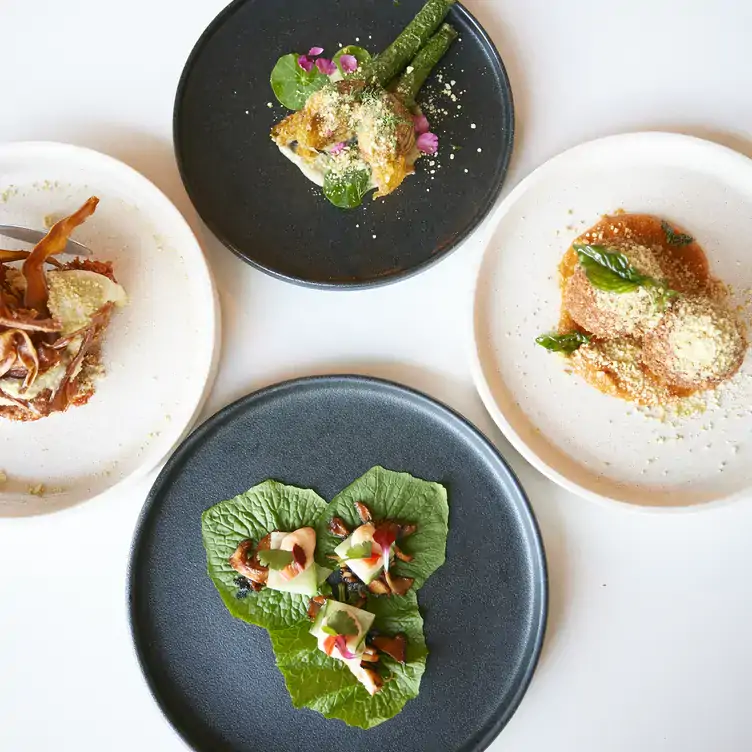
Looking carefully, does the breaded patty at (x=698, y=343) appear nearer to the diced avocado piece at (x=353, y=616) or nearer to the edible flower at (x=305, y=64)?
the diced avocado piece at (x=353, y=616)

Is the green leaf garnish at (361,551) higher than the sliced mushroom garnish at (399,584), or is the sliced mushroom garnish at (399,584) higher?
the green leaf garnish at (361,551)

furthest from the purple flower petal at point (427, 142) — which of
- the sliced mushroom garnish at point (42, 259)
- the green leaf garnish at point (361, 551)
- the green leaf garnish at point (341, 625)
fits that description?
the green leaf garnish at point (341, 625)

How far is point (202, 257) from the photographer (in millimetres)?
2170

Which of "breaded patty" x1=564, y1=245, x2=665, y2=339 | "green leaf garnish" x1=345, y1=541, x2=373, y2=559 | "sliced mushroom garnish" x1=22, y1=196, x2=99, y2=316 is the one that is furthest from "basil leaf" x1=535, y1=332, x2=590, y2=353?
"sliced mushroom garnish" x1=22, y1=196, x2=99, y2=316

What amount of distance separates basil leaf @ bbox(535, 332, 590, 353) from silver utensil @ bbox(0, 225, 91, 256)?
1557 millimetres

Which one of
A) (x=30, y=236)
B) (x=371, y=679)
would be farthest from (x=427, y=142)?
(x=371, y=679)

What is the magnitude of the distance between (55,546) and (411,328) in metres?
1.49

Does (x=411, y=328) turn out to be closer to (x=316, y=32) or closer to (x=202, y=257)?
(x=202, y=257)

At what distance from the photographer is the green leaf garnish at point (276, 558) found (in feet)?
7.09

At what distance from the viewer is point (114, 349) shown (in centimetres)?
229

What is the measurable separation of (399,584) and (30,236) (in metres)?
1.67

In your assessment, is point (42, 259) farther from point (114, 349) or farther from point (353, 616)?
point (353, 616)

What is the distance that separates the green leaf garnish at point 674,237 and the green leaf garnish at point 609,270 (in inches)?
10.2

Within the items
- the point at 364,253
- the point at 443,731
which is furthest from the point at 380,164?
the point at 443,731
